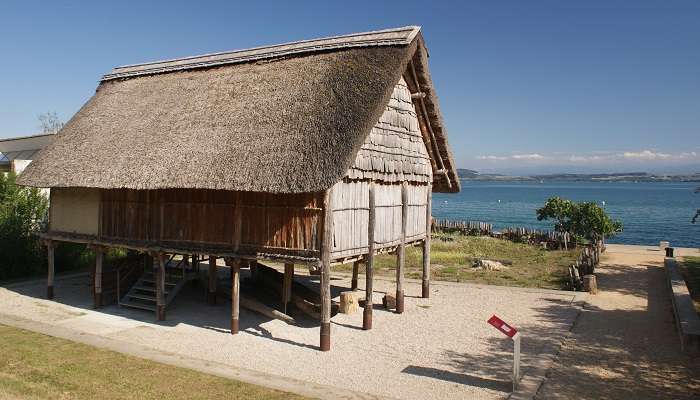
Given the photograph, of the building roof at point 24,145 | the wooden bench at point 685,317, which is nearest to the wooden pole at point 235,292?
the wooden bench at point 685,317

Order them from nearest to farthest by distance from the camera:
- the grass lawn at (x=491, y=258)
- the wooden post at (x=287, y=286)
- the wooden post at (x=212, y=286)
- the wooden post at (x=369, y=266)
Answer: the wooden post at (x=369, y=266)
the wooden post at (x=287, y=286)
the wooden post at (x=212, y=286)
the grass lawn at (x=491, y=258)

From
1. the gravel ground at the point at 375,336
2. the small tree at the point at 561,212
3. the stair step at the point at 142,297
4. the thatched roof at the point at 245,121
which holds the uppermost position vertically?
the thatched roof at the point at 245,121

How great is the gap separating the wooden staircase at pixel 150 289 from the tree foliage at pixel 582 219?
2583 cm

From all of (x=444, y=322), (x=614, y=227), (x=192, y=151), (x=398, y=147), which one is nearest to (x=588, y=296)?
(x=444, y=322)

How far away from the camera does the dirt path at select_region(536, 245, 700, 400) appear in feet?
32.7

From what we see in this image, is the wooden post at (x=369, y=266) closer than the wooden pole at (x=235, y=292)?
No

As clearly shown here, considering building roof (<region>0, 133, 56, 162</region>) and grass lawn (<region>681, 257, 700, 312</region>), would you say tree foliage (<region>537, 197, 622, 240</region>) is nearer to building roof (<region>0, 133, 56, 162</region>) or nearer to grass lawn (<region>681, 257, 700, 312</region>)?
grass lawn (<region>681, 257, 700, 312</region>)

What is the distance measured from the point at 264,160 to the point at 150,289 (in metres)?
6.83

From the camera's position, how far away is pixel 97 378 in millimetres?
10008

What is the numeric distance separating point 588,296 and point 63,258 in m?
21.8

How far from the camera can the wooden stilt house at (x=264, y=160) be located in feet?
41.2

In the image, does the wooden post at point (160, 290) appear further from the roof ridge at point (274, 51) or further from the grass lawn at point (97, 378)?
the roof ridge at point (274, 51)

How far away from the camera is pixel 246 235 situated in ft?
44.6

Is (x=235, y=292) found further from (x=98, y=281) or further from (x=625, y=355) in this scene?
(x=625, y=355)
